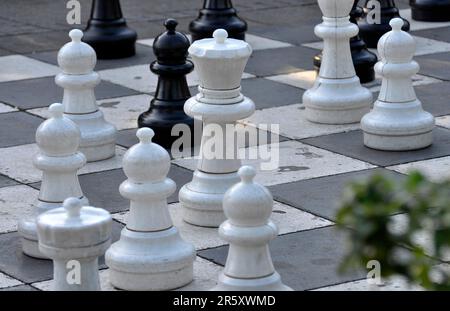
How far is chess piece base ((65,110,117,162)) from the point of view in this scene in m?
6.33

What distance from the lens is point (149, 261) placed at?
4.59 metres

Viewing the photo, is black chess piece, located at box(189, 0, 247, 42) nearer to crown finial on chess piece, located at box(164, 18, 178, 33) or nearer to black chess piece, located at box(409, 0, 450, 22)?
black chess piece, located at box(409, 0, 450, 22)

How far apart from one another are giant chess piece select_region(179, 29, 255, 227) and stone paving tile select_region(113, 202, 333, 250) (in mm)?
55

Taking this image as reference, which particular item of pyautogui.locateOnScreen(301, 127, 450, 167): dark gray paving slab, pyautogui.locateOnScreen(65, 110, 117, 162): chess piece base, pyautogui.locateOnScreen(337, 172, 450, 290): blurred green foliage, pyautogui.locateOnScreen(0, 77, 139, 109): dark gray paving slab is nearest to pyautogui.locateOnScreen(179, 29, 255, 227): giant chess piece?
pyautogui.locateOnScreen(65, 110, 117, 162): chess piece base

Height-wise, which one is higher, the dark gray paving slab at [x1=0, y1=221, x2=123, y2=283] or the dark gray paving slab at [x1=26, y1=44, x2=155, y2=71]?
the dark gray paving slab at [x1=0, y1=221, x2=123, y2=283]

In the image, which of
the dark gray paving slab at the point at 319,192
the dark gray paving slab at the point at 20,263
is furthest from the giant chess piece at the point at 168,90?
the dark gray paving slab at the point at 20,263

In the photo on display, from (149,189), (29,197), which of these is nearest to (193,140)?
(29,197)

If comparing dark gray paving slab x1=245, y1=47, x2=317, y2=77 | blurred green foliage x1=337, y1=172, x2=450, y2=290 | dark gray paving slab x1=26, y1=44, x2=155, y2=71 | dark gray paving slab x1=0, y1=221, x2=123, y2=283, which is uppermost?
blurred green foliage x1=337, y1=172, x2=450, y2=290

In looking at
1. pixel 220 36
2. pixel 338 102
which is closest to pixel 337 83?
pixel 338 102

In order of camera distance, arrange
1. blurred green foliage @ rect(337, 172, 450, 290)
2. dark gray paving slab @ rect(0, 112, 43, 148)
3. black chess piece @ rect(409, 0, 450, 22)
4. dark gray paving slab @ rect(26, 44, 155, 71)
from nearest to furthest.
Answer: blurred green foliage @ rect(337, 172, 450, 290), dark gray paving slab @ rect(0, 112, 43, 148), dark gray paving slab @ rect(26, 44, 155, 71), black chess piece @ rect(409, 0, 450, 22)

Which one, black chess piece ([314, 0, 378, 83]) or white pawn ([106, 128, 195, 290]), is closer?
white pawn ([106, 128, 195, 290])

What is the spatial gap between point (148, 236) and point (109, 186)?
1.39 meters

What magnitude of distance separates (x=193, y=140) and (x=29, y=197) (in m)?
1.21

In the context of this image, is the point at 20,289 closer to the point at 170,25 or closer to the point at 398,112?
the point at 170,25
